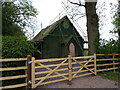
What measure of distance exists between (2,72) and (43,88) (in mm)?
1865

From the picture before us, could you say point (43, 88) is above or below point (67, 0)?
below

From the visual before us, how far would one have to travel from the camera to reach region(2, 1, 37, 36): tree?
11.0 meters

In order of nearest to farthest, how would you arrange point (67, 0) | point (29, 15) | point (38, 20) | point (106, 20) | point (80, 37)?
point (67, 0) < point (106, 20) < point (80, 37) < point (29, 15) < point (38, 20)

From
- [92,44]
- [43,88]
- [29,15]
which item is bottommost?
[43,88]

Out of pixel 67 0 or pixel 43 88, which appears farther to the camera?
pixel 67 0

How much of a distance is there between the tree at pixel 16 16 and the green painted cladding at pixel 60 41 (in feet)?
12.5

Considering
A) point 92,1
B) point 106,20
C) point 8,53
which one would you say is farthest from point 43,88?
point 106,20

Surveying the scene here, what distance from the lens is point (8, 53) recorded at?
4031 millimetres

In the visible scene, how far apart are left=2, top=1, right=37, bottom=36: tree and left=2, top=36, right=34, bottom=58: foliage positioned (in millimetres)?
7529

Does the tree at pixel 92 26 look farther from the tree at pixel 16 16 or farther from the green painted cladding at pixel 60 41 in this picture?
the tree at pixel 16 16

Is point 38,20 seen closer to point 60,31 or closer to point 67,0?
point 60,31

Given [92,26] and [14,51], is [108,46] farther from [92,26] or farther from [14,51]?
[14,51]

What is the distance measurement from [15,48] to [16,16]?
11453mm

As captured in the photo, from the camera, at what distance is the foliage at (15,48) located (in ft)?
13.2
